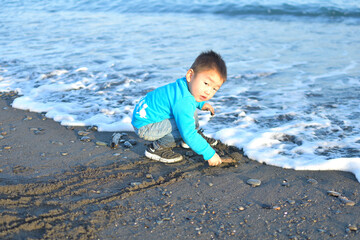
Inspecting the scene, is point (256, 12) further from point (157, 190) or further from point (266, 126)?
point (157, 190)

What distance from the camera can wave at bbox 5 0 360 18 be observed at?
13105mm

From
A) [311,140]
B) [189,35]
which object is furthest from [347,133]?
[189,35]

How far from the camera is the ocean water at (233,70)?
3859 millimetres

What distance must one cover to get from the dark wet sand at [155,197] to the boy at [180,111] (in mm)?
165

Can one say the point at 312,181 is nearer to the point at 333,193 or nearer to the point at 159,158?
the point at 333,193

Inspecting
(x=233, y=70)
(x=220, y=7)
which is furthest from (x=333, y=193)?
(x=220, y=7)

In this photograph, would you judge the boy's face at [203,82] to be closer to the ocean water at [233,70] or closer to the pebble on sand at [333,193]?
the ocean water at [233,70]

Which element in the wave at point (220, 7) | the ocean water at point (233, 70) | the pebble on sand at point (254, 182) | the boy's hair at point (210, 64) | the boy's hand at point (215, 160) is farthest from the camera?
the wave at point (220, 7)

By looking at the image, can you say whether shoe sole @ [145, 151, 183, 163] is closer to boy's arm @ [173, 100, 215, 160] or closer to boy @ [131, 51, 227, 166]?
boy @ [131, 51, 227, 166]

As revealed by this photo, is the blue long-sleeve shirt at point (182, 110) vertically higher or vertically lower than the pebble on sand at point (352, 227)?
higher

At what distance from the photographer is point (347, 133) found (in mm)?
3816

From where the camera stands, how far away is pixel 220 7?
48.6 ft

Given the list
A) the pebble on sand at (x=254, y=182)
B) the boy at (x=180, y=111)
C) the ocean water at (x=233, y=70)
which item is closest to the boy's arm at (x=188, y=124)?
the boy at (x=180, y=111)

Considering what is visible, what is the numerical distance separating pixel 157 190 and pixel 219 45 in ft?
20.8
